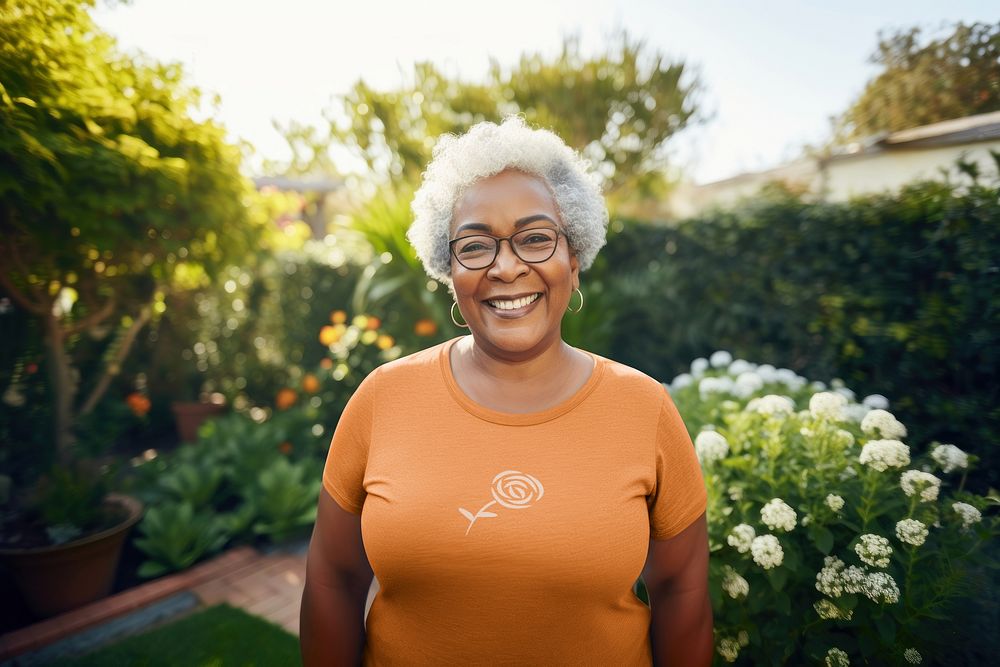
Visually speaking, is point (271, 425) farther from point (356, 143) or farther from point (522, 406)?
point (356, 143)

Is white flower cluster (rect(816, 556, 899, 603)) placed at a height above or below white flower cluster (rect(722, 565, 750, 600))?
above

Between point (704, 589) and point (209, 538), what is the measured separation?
11.1 feet

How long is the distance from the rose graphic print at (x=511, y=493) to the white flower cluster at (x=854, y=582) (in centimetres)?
111

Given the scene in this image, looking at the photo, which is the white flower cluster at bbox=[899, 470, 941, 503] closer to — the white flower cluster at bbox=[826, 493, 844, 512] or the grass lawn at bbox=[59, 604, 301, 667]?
the white flower cluster at bbox=[826, 493, 844, 512]

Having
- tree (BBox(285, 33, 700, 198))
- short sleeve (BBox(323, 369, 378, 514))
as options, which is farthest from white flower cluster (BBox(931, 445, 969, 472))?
tree (BBox(285, 33, 700, 198))

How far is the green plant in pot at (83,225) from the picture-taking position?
231 centimetres

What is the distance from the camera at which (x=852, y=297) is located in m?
3.70

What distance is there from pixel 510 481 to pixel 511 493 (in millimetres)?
30

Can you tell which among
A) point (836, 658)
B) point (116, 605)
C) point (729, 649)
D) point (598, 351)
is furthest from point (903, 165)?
point (116, 605)

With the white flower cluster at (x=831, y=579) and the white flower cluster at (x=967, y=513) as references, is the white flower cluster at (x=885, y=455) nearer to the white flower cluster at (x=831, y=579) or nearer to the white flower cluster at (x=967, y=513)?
the white flower cluster at (x=967, y=513)

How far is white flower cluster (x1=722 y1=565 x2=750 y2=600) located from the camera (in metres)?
1.80

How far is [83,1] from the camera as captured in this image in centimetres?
238

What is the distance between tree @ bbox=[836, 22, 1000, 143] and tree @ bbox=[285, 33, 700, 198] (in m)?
15.5

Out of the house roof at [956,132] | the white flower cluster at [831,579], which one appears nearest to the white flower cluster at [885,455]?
the white flower cluster at [831,579]
